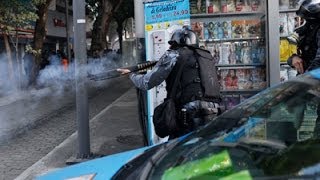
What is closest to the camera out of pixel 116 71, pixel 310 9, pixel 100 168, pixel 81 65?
pixel 100 168

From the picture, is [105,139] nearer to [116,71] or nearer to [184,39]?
[116,71]

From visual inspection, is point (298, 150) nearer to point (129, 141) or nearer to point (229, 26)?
point (229, 26)

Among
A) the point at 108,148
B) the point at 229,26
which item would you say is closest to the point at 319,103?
the point at 229,26

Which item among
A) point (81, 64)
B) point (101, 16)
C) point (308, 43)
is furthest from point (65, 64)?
point (308, 43)

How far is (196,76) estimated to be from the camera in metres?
4.58

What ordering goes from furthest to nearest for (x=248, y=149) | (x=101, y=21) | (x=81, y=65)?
(x=101, y=21) < (x=81, y=65) < (x=248, y=149)

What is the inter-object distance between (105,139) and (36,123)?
2.83 metres

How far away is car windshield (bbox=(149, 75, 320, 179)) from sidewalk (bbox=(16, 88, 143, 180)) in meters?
3.85

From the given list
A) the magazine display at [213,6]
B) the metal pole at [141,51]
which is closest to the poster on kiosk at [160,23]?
the metal pole at [141,51]

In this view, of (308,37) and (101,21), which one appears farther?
(101,21)

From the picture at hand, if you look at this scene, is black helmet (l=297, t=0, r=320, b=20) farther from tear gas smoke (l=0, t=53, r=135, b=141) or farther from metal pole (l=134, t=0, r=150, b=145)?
tear gas smoke (l=0, t=53, r=135, b=141)

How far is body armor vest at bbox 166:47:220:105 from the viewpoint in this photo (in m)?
4.56

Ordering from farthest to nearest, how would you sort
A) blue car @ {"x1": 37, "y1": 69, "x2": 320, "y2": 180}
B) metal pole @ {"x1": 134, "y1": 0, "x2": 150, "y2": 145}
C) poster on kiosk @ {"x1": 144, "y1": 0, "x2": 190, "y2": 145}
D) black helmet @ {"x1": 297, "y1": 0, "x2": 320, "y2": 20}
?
poster on kiosk @ {"x1": 144, "y1": 0, "x2": 190, "y2": 145} < metal pole @ {"x1": 134, "y1": 0, "x2": 150, "y2": 145} < black helmet @ {"x1": 297, "y1": 0, "x2": 320, "y2": 20} < blue car @ {"x1": 37, "y1": 69, "x2": 320, "y2": 180}

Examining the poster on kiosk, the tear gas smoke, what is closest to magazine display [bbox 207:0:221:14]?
the poster on kiosk
